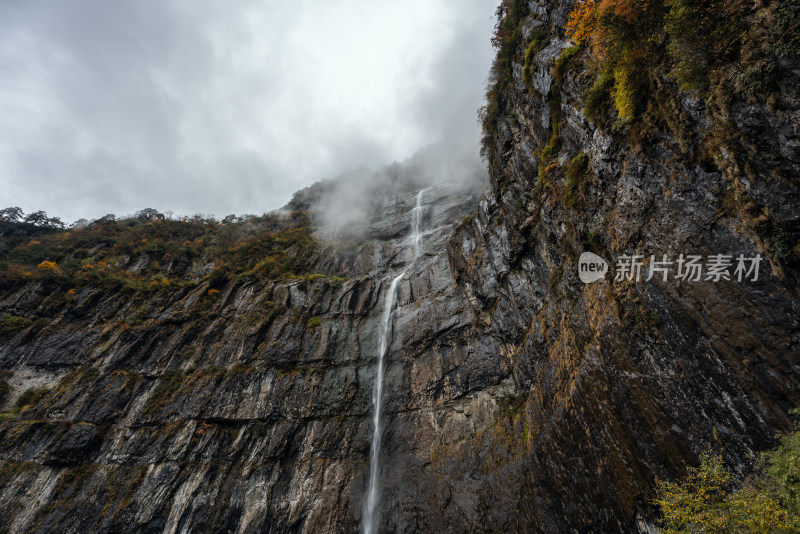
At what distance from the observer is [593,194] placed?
434 inches

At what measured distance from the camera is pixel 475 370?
18688mm

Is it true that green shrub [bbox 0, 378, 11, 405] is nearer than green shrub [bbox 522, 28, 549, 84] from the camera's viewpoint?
No

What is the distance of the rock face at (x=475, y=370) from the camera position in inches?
283

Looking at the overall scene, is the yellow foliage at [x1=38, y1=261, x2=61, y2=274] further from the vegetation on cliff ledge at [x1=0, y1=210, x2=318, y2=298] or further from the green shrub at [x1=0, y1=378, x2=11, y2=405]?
the green shrub at [x1=0, y1=378, x2=11, y2=405]

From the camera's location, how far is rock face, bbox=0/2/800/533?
7.20m

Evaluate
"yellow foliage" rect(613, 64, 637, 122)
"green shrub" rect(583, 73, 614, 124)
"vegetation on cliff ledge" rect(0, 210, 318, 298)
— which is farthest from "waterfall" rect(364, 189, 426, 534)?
"yellow foliage" rect(613, 64, 637, 122)

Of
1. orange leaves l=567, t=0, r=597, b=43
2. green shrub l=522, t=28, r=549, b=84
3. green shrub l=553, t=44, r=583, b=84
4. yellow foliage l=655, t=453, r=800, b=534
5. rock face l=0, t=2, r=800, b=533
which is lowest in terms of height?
yellow foliage l=655, t=453, r=800, b=534

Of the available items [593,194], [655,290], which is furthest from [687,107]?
[655,290]

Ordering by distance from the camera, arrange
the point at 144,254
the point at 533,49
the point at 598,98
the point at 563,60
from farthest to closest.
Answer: the point at 144,254 < the point at 533,49 < the point at 563,60 < the point at 598,98

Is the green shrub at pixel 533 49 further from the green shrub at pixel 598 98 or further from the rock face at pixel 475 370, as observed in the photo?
the green shrub at pixel 598 98

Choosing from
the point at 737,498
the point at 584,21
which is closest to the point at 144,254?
the point at 584,21

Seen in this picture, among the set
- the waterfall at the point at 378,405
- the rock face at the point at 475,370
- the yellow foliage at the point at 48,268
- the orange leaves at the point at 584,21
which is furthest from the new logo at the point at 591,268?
the yellow foliage at the point at 48,268

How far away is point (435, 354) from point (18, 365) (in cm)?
3087

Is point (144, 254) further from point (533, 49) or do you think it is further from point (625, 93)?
point (625, 93)
